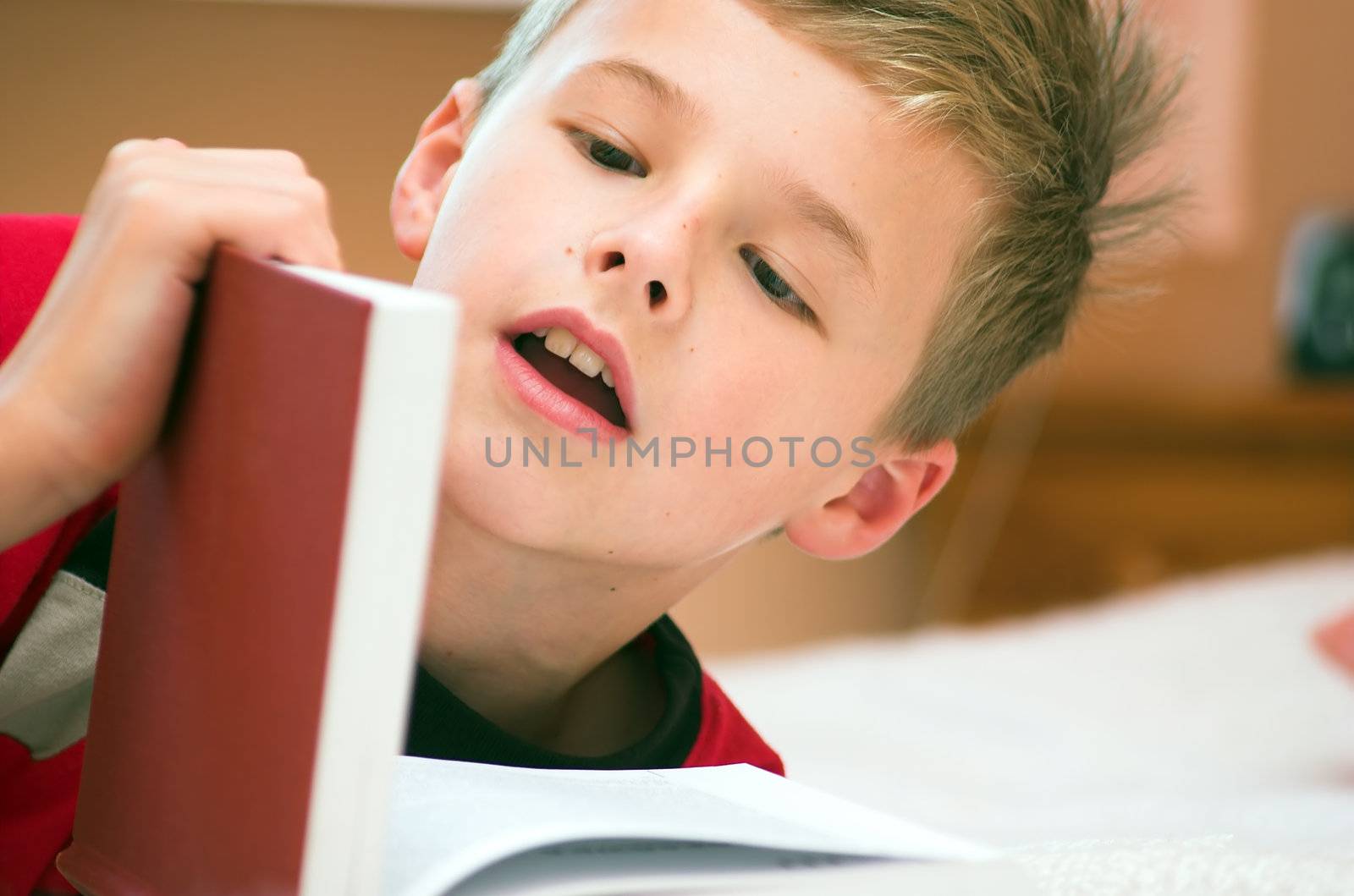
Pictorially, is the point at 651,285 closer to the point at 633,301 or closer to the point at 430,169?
the point at 633,301

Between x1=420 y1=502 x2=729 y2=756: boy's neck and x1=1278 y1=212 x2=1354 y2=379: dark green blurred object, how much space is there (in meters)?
1.97

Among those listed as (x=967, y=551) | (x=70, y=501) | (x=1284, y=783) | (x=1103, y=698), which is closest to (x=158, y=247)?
(x=70, y=501)

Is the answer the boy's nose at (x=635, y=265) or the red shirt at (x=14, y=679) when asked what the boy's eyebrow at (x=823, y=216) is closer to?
the boy's nose at (x=635, y=265)

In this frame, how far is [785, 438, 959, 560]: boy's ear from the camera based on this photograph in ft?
3.07

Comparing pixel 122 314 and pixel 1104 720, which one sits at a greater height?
pixel 122 314

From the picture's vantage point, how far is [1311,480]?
2439mm

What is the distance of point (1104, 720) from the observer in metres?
1.47

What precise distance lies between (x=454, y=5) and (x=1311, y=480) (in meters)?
1.65

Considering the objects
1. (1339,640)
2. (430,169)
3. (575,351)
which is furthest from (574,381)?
(1339,640)

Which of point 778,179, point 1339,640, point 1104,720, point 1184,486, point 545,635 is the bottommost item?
point 1184,486

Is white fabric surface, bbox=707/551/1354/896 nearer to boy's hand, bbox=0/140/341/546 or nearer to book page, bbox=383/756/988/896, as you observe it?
book page, bbox=383/756/988/896

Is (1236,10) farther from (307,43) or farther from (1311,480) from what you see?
(307,43)

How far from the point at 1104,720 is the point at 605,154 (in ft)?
3.19

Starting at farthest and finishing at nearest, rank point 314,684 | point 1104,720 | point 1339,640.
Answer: point 1104,720, point 1339,640, point 314,684
